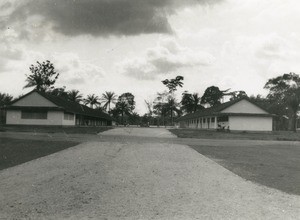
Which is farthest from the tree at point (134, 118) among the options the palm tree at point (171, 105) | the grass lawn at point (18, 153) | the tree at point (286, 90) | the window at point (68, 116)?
the grass lawn at point (18, 153)

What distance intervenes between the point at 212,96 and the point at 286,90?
2854 cm

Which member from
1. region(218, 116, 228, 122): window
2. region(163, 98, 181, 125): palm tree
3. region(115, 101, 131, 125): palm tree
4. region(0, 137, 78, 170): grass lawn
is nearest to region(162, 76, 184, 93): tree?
region(163, 98, 181, 125): palm tree

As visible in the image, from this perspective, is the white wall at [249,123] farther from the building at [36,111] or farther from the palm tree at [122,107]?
the palm tree at [122,107]

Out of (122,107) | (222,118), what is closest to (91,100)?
(122,107)

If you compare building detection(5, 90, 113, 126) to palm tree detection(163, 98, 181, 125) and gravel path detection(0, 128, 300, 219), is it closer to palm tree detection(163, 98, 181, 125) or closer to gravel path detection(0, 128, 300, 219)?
gravel path detection(0, 128, 300, 219)

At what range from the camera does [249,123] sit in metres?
44.4

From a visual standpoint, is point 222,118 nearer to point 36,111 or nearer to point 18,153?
point 36,111

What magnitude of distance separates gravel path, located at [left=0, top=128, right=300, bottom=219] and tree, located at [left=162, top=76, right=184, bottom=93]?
79920 millimetres

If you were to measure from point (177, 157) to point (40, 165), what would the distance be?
5119mm

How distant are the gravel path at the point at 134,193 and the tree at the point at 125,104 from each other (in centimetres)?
9240

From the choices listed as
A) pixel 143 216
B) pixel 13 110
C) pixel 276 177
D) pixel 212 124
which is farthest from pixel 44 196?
pixel 212 124

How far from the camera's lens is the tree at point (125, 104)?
104000mm

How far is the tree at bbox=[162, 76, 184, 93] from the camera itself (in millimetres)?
91062

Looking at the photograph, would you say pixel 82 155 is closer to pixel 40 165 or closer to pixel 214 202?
pixel 40 165
